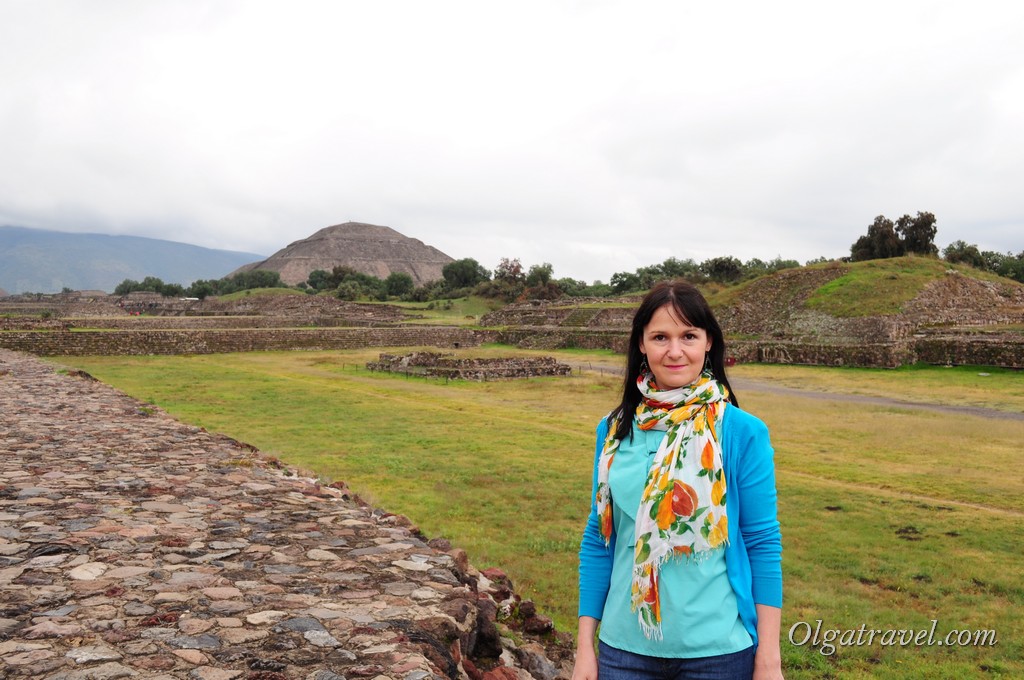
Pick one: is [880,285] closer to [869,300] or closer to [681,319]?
[869,300]

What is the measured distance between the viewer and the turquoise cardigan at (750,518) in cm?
205

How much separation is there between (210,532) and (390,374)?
20346 millimetres

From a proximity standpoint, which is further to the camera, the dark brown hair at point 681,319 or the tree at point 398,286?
the tree at point 398,286

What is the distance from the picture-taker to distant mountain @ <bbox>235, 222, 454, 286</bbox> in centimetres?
13725

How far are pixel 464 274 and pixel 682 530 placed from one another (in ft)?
267

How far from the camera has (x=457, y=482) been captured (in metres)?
8.97

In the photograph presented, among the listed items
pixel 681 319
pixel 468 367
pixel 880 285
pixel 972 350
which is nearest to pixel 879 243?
pixel 880 285

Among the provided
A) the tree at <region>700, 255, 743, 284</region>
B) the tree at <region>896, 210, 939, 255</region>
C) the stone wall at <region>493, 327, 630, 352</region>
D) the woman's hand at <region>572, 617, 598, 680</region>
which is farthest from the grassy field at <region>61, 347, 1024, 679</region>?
the tree at <region>700, 255, 743, 284</region>

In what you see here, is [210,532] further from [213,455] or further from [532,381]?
[532,381]

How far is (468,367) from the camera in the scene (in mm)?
24109

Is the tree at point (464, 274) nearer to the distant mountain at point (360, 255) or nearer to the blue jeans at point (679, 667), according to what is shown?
the distant mountain at point (360, 255)

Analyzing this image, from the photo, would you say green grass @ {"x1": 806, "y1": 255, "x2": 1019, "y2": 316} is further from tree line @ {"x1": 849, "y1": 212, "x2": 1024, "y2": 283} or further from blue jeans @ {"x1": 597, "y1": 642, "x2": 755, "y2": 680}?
blue jeans @ {"x1": 597, "y1": 642, "x2": 755, "y2": 680}

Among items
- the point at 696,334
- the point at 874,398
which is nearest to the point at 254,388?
the point at 874,398

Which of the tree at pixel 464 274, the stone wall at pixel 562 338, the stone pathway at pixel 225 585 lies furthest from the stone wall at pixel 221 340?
the tree at pixel 464 274
